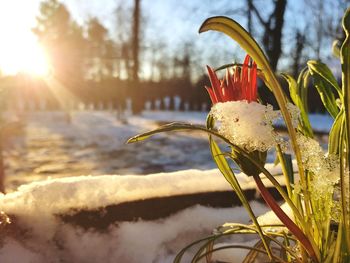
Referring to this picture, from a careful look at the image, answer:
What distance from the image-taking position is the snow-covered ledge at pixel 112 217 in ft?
3.16

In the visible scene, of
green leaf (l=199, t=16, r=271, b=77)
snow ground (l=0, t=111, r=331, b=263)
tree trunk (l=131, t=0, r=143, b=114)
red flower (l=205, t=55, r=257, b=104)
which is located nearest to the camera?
green leaf (l=199, t=16, r=271, b=77)

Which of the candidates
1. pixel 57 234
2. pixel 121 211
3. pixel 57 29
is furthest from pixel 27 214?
pixel 57 29

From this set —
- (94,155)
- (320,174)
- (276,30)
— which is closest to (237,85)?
(320,174)

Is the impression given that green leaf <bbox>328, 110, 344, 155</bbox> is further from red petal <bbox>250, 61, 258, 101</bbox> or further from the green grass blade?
red petal <bbox>250, 61, 258, 101</bbox>

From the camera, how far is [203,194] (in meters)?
1.17

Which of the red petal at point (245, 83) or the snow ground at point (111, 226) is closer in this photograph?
the red petal at point (245, 83)

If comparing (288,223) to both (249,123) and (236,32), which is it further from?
(236,32)

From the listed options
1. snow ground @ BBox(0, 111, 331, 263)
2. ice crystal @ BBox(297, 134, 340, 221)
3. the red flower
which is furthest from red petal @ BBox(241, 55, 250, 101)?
snow ground @ BBox(0, 111, 331, 263)

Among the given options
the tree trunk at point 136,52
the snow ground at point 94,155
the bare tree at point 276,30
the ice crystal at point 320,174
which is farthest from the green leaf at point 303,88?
the tree trunk at point 136,52

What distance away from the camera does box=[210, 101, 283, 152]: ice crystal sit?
68 cm

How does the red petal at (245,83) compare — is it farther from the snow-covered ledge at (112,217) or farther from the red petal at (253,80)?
the snow-covered ledge at (112,217)

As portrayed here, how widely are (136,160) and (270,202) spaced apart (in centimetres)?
420

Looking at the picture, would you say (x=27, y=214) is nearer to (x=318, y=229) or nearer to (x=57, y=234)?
(x=57, y=234)

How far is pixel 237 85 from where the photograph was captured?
72 cm
